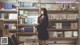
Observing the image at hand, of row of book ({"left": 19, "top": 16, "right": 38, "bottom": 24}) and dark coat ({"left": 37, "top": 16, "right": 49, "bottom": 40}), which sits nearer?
dark coat ({"left": 37, "top": 16, "right": 49, "bottom": 40})

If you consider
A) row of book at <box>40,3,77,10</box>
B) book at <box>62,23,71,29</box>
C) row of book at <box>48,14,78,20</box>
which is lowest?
book at <box>62,23,71,29</box>

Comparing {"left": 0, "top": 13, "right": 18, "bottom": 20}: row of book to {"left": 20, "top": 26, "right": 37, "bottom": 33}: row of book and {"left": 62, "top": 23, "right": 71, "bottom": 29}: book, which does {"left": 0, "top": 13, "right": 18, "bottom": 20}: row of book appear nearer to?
{"left": 20, "top": 26, "right": 37, "bottom": 33}: row of book

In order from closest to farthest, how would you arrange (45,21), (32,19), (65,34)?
1. (45,21)
2. (32,19)
3. (65,34)

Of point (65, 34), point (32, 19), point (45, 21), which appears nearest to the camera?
point (45, 21)

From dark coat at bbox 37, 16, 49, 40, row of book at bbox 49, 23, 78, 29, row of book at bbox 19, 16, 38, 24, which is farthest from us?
row of book at bbox 49, 23, 78, 29

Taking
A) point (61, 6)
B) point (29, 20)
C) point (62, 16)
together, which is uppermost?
point (61, 6)

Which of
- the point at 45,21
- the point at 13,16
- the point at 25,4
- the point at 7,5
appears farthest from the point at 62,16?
the point at 7,5

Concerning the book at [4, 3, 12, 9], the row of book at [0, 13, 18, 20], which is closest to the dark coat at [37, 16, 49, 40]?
the row of book at [0, 13, 18, 20]

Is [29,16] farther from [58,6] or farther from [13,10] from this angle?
[58,6]

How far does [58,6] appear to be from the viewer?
26.7 feet

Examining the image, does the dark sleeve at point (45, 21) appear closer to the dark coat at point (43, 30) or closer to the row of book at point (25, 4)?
the dark coat at point (43, 30)

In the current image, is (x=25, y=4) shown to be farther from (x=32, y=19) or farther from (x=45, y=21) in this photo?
(x=45, y=21)

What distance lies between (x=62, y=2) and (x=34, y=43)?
3136 millimetres

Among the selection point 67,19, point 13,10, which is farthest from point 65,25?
point 13,10
